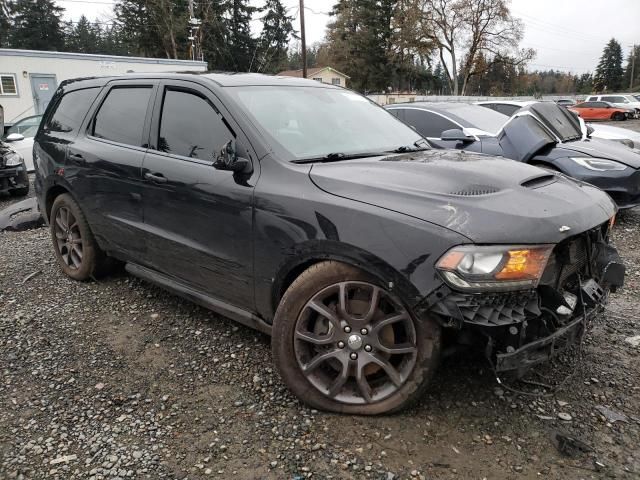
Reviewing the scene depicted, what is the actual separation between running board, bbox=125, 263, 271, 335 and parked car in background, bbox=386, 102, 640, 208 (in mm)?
2472

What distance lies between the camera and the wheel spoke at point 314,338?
8.34 ft

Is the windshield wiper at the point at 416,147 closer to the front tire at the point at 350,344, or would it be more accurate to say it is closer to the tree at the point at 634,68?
the front tire at the point at 350,344

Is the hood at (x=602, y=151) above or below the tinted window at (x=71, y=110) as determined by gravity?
below

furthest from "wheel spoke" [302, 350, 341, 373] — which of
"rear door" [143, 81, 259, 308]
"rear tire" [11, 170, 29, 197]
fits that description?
"rear tire" [11, 170, 29, 197]

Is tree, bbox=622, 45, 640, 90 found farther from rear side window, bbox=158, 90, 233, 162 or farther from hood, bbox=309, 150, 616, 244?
rear side window, bbox=158, 90, 233, 162

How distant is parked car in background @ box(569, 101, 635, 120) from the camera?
31.5m

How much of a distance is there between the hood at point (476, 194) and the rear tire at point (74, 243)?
8.29 feet

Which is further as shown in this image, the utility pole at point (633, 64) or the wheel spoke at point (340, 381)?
the utility pole at point (633, 64)

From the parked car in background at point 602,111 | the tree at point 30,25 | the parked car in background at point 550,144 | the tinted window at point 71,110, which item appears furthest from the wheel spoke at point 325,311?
the tree at point 30,25

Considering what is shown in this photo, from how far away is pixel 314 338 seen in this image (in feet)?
8.44

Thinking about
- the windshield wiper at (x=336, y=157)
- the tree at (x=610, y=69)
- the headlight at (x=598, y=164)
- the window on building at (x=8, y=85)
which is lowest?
the headlight at (x=598, y=164)

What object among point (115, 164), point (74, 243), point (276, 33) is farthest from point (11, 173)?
point (276, 33)

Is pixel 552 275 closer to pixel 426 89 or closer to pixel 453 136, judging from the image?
pixel 453 136

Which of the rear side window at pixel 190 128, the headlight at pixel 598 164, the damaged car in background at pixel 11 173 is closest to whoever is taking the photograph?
the rear side window at pixel 190 128
